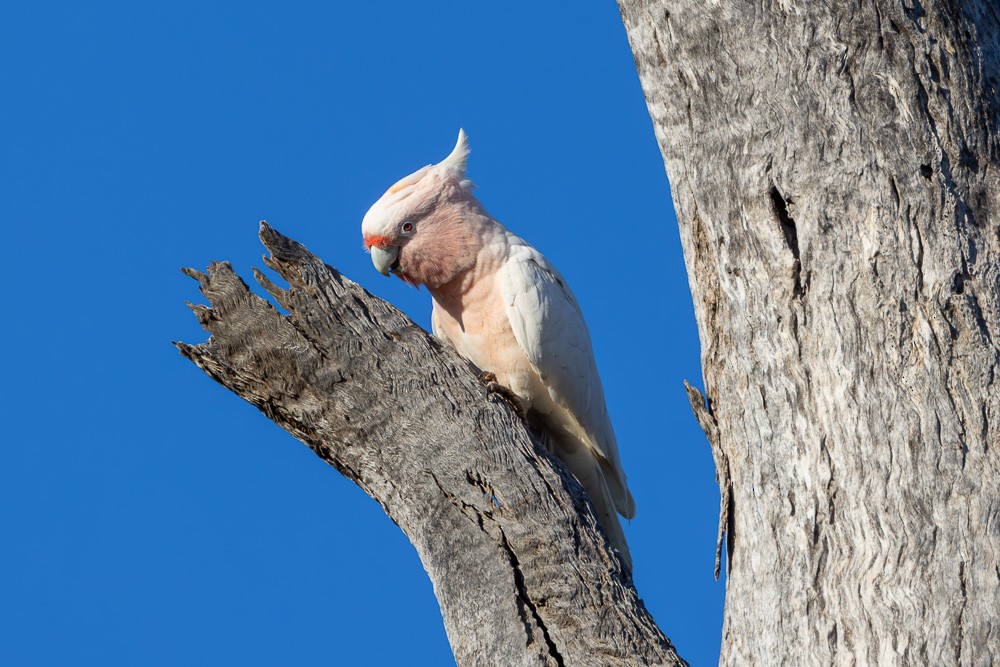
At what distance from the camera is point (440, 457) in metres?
3.76

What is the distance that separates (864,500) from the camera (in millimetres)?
2947

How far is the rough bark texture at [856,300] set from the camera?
9.41 ft

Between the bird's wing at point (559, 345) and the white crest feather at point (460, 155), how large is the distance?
0.55 meters

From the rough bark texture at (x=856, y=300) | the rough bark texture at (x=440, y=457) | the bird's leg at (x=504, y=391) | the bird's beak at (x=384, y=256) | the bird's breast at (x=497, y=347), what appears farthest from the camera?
the bird's beak at (x=384, y=256)

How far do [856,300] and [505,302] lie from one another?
252cm

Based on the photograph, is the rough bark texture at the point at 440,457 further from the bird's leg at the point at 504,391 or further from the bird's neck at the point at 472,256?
the bird's neck at the point at 472,256

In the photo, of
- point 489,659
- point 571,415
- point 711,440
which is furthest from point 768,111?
point 571,415

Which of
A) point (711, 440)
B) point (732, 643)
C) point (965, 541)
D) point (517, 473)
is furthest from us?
point (517, 473)

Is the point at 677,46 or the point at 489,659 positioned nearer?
the point at 677,46

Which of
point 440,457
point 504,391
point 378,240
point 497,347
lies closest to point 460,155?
point 378,240

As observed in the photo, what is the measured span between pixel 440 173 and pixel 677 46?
244 cm

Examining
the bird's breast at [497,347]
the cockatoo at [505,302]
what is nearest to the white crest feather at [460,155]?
the cockatoo at [505,302]

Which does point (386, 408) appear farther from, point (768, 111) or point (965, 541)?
point (965, 541)

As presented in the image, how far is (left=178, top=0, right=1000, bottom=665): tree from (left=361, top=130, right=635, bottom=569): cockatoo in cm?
184
